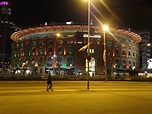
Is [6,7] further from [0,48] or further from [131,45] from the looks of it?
[131,45]

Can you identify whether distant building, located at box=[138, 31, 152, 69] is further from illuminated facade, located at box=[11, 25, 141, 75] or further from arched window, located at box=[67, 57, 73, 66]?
arched window, located at box=[67, 57, 73, 66]

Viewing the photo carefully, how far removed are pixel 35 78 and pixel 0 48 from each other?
119355 mm

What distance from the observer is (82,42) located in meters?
91.2

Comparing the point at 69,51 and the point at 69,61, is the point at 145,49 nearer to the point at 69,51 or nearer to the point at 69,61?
the point at 69,51

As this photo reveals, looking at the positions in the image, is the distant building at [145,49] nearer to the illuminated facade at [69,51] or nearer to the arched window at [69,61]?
the illuminated facade at [69,51]

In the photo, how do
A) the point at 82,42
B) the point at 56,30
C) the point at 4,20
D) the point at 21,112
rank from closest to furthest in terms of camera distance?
the point at 21,112, the point at 82,42, the point at 56,30, the point at 4,20

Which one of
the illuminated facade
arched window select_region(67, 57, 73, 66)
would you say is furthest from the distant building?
arched window select_region(67, 57, 73, 66)

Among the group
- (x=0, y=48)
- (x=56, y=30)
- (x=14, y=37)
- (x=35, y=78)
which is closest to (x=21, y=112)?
(x=35, y=78)

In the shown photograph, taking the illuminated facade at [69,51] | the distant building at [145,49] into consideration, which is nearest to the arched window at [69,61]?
the illuminated facade at [69,51]

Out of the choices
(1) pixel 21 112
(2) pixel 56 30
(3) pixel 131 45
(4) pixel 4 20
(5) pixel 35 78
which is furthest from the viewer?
(4) pixel 4 20

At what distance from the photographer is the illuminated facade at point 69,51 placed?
298 feet

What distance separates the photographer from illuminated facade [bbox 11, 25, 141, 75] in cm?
9081

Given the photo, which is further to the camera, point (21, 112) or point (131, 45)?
point (131, 45)

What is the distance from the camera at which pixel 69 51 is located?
306ft
